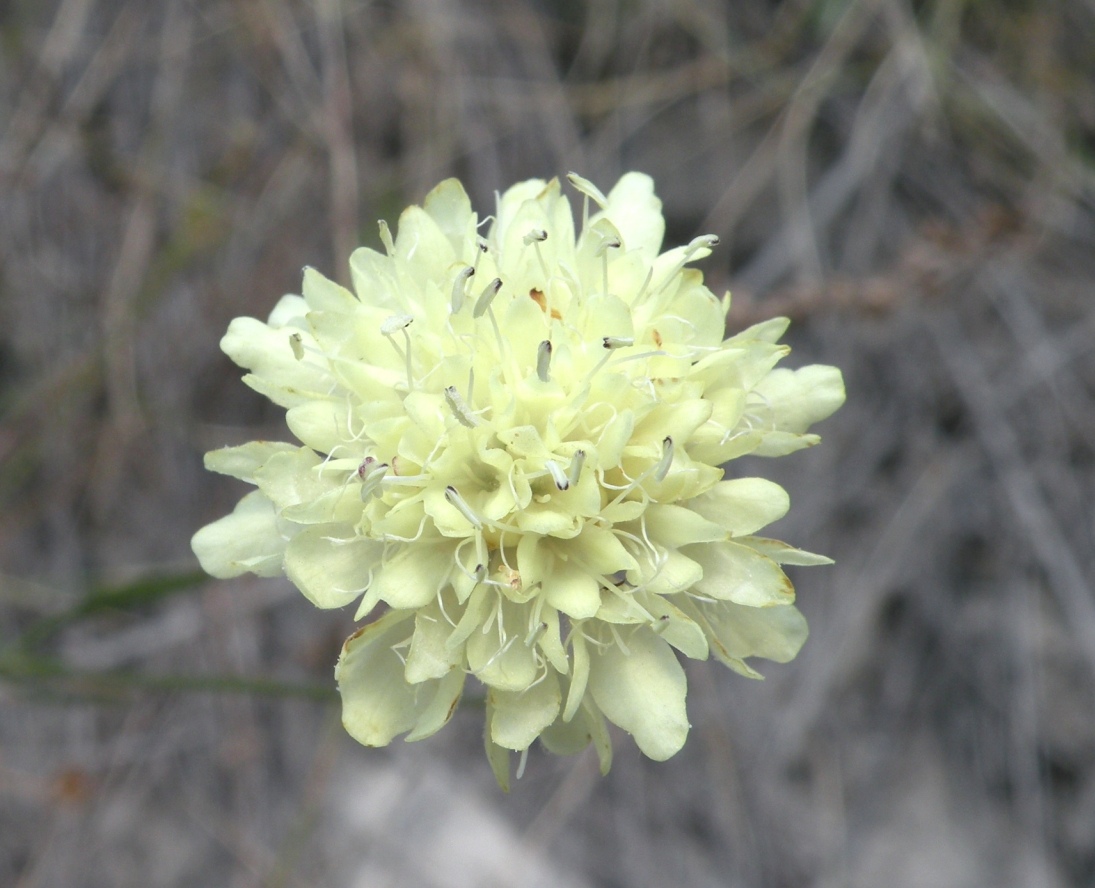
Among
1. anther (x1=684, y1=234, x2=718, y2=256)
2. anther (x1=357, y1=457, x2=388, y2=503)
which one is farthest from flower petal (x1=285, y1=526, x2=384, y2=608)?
anther (x1=684, y1=234, x2=718, y2=256)

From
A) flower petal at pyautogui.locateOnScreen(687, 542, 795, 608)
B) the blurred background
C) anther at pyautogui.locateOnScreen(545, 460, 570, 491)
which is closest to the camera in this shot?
anther at pyautogui.locateOnScreen(545, 460, 570, 491)

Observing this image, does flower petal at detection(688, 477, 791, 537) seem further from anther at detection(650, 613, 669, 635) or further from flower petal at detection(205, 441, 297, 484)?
flower petal at detection(205, 441, 297, 484)

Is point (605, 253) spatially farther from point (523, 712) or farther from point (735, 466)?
point (735, 466)

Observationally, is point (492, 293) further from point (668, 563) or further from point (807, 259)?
point (807, 259)

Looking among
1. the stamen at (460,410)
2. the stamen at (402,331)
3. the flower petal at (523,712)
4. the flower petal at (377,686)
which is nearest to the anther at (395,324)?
the stamen at (402,331)

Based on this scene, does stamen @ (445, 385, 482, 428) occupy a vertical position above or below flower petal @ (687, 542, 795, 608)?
above

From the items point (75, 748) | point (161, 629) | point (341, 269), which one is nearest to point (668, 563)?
point (341, 269)
